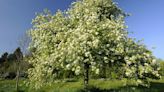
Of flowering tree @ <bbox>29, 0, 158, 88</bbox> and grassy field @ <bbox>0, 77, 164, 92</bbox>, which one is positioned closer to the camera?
flowering tree @ <bbox>29, 0, 158, 88</bbox>

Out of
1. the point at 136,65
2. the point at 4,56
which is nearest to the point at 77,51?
the point at 136,65

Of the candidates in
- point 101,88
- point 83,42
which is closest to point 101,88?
point 101,88

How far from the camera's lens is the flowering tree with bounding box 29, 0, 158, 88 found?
2111 cm

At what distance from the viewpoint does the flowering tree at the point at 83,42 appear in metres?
21.1

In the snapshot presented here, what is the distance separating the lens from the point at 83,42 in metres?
21.0

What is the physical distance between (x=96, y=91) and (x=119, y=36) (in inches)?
352

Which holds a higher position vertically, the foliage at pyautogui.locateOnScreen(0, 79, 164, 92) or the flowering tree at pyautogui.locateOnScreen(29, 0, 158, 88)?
the flowering tree at pyautogui.locateOnScreen(29, 0, 158, 88)

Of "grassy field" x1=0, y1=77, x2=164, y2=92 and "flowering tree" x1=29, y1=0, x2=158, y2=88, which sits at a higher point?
"flowering tree" x1=29, y1=0, x2=158, y2=88

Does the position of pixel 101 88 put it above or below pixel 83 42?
below

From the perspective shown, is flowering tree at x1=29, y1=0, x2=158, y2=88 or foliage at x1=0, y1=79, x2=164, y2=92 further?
foliage at x1=0, y1=79, x2=164, y2=92

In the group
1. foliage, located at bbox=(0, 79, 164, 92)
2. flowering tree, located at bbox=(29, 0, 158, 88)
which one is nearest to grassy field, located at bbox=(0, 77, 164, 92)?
foliage, located at bbox=(0, 79, 164, 92)

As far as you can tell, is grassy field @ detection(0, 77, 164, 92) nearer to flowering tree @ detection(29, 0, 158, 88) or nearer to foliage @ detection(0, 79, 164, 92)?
foliage @ detection(0, 79, 164, 92)

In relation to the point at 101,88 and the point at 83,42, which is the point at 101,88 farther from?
the point at 83,42

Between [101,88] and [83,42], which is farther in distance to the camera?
[101,88]
